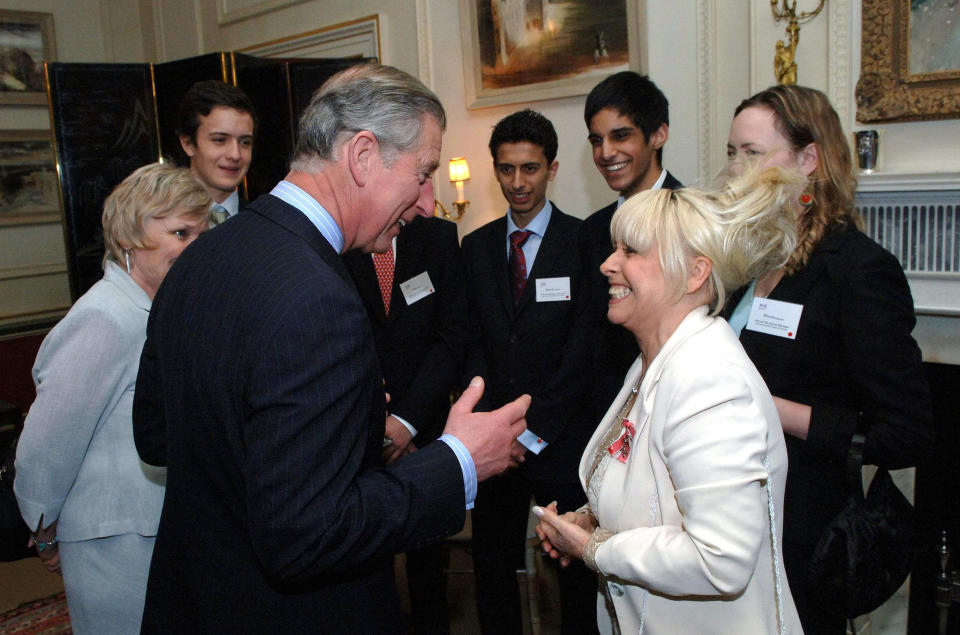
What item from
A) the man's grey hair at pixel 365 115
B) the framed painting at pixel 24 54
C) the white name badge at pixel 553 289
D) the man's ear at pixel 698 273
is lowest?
the white name badge at pixel 553 289

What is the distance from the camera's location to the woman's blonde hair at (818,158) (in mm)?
1801

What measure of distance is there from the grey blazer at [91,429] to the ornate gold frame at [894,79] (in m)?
2.67

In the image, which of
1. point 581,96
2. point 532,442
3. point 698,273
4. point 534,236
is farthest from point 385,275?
point 581,96

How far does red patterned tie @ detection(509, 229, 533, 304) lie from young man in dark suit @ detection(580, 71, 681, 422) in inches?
9.7

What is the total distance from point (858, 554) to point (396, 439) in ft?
4.81

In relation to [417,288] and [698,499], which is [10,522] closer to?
[417,288]

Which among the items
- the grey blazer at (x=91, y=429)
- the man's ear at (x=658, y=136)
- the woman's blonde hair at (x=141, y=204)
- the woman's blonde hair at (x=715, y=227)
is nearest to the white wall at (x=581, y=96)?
the man's ear at (x=658, y=136)

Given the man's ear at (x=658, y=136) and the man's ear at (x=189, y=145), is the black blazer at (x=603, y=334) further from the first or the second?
the man's ear at (x=189, y=145)

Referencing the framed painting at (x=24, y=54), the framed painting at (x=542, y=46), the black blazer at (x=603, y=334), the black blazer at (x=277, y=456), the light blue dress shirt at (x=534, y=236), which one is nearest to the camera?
the black blazer at (x=277, y=456)

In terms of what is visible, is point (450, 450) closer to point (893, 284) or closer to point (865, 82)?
point (893, 284)

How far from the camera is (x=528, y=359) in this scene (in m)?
2.67

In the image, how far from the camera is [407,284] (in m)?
2.70

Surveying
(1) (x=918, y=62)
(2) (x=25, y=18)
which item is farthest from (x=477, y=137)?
(2) (x=25, y=18)

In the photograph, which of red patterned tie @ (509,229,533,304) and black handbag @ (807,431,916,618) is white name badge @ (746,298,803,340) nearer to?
black handbag @ (807,431,916,618)
